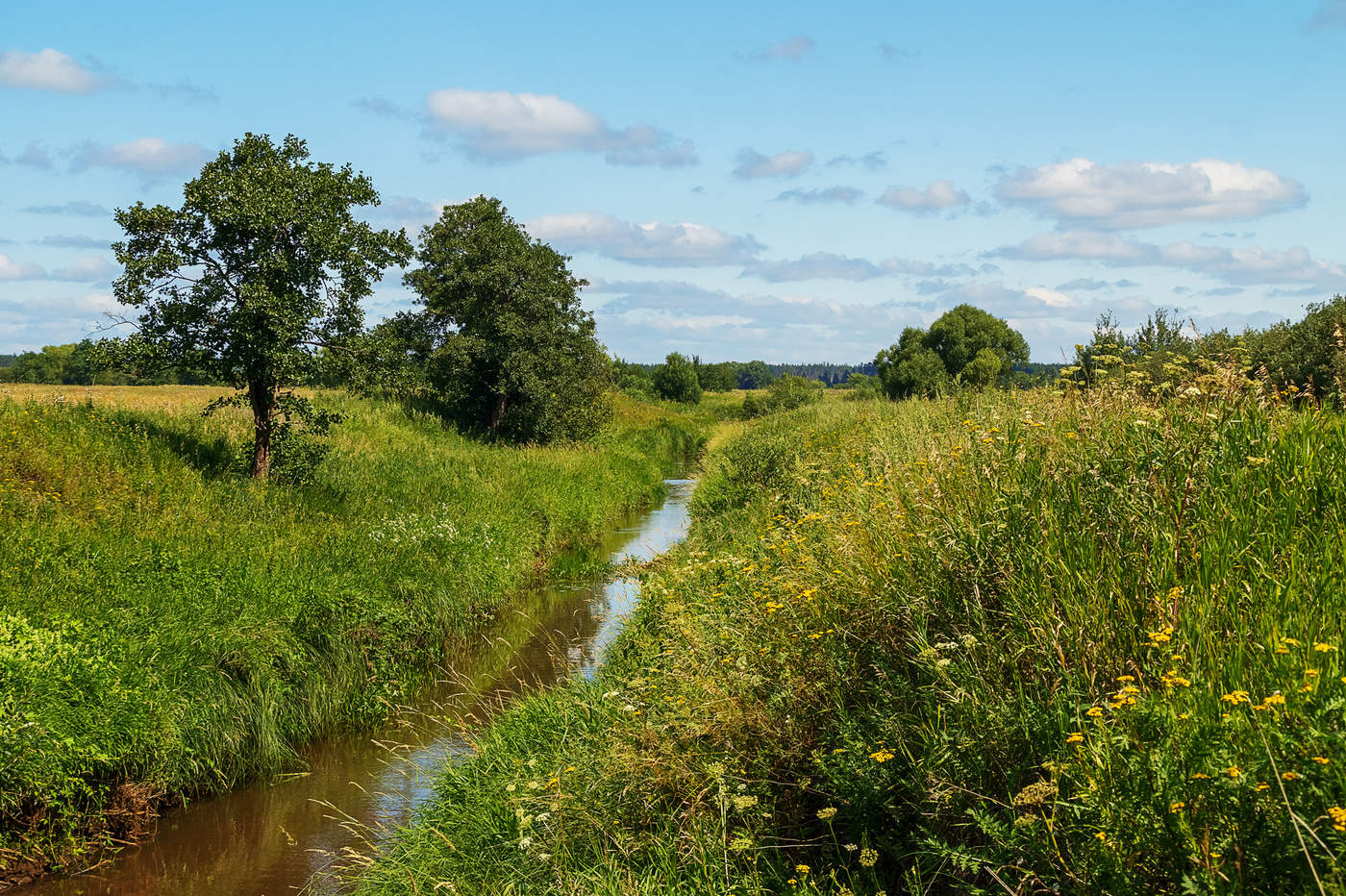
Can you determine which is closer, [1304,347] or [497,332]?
[1304,347]

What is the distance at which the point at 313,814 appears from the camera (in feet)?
25.2

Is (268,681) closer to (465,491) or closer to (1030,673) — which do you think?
(1030,673)

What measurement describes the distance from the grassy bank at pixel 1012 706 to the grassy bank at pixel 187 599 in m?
2.78

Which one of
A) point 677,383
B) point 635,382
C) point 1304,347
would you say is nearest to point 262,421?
point 1304,347

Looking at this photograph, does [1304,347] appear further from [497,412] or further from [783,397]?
[783,397]

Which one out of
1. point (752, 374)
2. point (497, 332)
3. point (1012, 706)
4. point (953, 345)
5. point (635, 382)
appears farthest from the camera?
point (752, 374)

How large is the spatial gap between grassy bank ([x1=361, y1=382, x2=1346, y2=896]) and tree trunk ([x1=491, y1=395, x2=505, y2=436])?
2334 centimetres

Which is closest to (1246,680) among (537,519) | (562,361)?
(537,519)

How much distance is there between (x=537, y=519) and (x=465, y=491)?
65.2 inches

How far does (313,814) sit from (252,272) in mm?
9973

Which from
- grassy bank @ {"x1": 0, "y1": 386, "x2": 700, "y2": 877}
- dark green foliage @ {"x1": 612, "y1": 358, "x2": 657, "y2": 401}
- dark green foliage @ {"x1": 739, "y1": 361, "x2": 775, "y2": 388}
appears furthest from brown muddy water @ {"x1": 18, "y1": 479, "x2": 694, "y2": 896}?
dark green foliage @ {"x1": 739, "y1": 361, "x2": 775, "y2": 388}

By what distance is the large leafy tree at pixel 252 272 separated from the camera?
14.1 metres

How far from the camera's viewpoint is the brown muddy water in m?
6.62

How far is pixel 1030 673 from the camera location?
3854 mm
